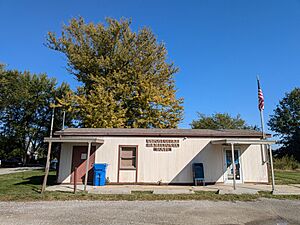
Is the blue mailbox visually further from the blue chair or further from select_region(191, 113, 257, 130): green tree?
select_region(191, 113, 257, 130): green tree

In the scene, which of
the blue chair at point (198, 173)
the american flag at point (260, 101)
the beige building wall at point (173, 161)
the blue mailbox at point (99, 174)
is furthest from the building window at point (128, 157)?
the american flag at point (260, 101)

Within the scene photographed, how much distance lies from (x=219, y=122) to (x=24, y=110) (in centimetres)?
3126

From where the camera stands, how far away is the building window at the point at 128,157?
40.3 feet

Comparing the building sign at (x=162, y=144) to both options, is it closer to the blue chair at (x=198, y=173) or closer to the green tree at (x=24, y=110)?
the blue chair at (x=198, y=173)

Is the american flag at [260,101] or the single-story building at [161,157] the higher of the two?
the american flag at [260,101]

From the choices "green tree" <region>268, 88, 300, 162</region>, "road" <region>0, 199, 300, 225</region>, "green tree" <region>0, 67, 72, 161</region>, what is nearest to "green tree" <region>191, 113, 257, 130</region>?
"green tree" <region>268, 88, 300, 162</region>

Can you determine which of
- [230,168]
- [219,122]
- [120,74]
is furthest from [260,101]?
[219,122]

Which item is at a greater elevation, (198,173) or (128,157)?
(128,157)

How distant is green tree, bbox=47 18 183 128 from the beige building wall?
9678 millimetres

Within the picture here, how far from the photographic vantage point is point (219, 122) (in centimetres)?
3781

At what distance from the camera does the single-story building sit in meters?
12.2

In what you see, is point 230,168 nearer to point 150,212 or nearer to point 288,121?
point 150,212

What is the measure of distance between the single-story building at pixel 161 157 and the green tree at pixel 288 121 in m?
27.7

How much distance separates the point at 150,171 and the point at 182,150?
2.11 metres
